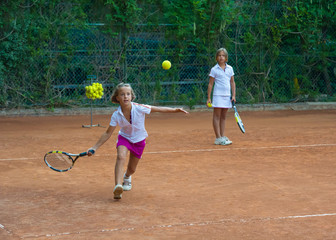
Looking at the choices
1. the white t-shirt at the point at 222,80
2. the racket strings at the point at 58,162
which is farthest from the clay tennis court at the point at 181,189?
the white t-shirt at the point at 222,80

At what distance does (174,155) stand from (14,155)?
7.66ft

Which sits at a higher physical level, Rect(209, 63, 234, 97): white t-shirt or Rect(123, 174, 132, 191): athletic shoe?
Rect(209, 63, 234, 97): white t-shirt

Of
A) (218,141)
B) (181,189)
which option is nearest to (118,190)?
(181,189)

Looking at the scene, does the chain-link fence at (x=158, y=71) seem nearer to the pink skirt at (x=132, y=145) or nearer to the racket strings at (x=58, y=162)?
the racket strings at (x=58, y=162)

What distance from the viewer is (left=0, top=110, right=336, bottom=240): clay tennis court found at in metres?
5.19

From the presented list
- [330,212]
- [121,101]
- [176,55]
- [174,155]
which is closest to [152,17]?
[176,55]

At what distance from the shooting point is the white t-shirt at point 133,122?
21.0 feet

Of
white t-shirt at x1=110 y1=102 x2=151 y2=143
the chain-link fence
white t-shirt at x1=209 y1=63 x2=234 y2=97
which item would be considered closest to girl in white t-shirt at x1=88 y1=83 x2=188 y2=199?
white t-shirt at x1=110 y1=102 x2=151 y2=143

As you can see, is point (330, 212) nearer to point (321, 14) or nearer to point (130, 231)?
point (130, 231)

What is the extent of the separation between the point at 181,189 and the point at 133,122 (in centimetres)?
91

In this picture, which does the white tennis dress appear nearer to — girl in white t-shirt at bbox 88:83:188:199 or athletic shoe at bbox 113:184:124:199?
girl in white t-shirt at bbox 88:83:188:199

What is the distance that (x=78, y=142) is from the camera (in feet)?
33.8

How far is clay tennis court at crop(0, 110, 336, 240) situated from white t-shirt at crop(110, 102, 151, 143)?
0.60m

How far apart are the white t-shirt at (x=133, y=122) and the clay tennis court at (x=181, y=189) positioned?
60 cm
